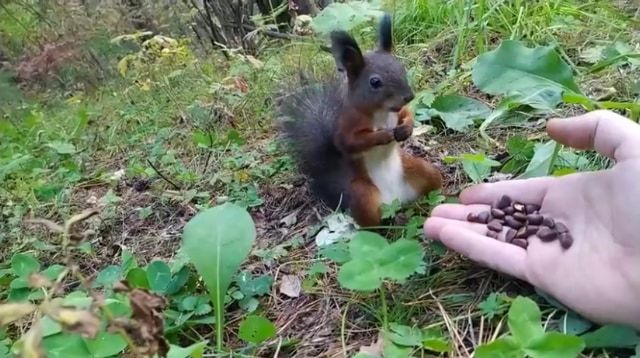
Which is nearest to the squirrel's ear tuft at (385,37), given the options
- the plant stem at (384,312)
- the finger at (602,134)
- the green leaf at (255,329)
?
the finger at (602,134)

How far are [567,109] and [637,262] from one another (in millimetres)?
1125

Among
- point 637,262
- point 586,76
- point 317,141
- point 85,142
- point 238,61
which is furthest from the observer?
point 238,61

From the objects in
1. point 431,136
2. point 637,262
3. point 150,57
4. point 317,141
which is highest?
point 637,262

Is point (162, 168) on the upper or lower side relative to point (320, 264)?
lower

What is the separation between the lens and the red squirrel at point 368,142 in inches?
81.0

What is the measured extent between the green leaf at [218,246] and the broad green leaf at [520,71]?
2.32 feet

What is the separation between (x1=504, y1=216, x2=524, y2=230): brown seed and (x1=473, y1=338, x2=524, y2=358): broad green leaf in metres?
0.44

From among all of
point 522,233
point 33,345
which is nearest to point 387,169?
point 522,233

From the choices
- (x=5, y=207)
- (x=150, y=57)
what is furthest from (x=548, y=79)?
(x=150, y=57)

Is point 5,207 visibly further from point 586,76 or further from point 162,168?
point 586,76

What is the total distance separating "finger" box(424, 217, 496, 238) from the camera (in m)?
1.77

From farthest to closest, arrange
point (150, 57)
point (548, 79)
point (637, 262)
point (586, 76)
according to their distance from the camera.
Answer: point (150, 57) → point (586, 76) → point (548, 79) → point (637, 262)

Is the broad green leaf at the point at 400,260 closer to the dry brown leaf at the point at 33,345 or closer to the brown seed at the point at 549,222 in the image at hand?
the brown seed at the point at 549,222

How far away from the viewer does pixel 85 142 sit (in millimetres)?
3828
